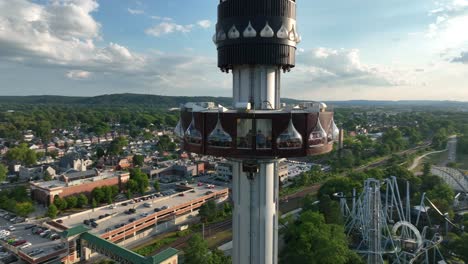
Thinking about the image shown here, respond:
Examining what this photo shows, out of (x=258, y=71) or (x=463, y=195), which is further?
(x=463, y=195)

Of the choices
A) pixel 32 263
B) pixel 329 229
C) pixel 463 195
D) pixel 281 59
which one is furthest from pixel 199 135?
pixel 463 195

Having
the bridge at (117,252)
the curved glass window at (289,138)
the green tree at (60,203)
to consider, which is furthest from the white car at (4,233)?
the curved glass window at (289,138)

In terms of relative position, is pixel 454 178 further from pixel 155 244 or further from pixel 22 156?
pixel 22 156

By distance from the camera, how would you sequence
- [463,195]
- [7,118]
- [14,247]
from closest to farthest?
[14,247] < [463,195] < [7,118]

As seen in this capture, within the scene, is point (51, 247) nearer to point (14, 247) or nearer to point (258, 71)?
point (14, 247)

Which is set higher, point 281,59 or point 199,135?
point 281,59

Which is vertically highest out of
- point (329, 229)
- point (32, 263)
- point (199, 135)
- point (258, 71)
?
point (258, 71)

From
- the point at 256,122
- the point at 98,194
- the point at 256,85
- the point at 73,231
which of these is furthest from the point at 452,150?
the point at 256,122
